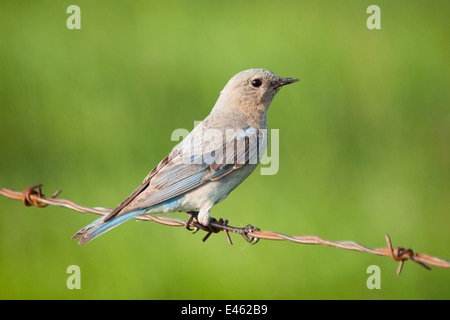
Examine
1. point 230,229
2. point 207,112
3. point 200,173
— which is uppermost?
point 207,112

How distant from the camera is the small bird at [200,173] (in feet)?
14.3

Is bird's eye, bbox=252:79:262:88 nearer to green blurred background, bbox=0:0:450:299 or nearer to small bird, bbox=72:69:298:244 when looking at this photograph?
small bird, bbox=72:69:298:244

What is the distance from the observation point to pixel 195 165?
4648 mm

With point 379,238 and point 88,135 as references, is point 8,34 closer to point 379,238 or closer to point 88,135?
point 88,135

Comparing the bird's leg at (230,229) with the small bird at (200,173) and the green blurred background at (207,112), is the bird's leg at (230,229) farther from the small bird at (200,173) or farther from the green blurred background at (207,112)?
the green blurred background at (207,112)

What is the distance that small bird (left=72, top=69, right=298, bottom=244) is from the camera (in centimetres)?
437

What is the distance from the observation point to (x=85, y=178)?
718cm

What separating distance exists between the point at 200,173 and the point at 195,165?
7 centimetres

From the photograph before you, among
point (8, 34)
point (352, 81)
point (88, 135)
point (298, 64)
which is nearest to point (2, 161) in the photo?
point (88, 135)

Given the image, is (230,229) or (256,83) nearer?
(230,229)

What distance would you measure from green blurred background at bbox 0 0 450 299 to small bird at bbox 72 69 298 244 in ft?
5.05

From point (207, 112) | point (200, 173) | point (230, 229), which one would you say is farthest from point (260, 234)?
point (207, 112)

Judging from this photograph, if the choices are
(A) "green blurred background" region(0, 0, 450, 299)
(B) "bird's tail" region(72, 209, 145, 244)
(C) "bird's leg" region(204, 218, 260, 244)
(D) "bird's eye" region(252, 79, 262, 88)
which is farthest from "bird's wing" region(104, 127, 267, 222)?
(A) "green blurred background" region(0, 0, 450, 299)

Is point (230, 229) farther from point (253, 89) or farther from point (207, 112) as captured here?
point (207, 112)
